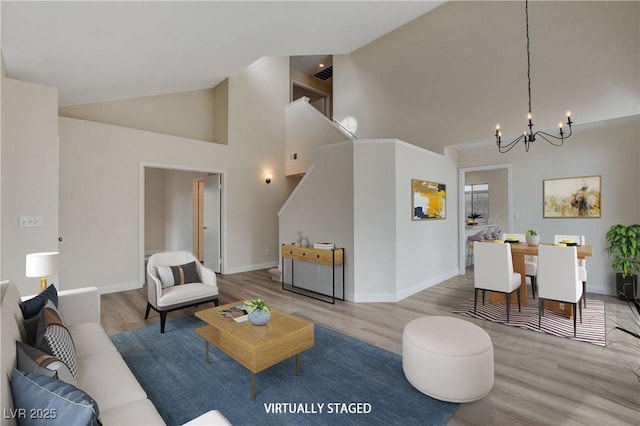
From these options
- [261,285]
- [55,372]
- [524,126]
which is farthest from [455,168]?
[55,372]

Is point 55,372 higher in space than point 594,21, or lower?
lower

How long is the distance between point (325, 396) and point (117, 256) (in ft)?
14.4

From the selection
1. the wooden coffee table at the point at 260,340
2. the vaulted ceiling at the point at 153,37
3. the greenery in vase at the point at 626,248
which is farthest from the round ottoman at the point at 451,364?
the greenery in vase at the point at 626,248

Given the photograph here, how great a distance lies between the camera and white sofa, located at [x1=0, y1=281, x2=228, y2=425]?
1.26 m

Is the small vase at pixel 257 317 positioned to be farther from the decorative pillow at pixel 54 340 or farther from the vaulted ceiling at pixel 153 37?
the vaulted ceiling at pixel 153 37

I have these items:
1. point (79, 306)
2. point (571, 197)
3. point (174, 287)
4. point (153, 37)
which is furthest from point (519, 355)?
point (153, 37)

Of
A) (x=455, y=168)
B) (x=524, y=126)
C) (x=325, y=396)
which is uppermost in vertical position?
(x=524, y=126)

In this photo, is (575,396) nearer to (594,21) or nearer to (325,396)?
(325,396)

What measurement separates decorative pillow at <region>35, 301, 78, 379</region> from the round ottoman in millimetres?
2064

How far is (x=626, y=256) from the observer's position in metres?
4.21

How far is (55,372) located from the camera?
1.24 m

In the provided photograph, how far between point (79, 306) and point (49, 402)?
1.88 meters

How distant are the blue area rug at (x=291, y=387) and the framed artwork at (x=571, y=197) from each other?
167 inches

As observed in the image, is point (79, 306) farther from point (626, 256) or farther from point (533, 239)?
point (626, 256)
